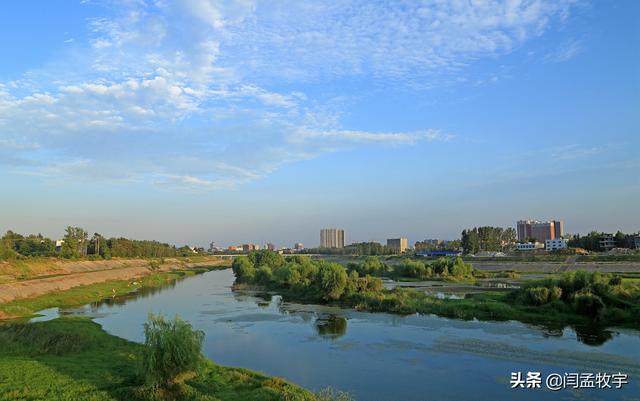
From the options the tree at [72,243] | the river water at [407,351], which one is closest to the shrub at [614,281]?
the river water at [407,351]

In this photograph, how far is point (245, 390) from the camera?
18.1 m

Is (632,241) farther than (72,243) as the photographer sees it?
Yes

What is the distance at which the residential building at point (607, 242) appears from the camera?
11816 cm

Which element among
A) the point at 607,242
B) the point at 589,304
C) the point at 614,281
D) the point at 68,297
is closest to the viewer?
the point at 589,304

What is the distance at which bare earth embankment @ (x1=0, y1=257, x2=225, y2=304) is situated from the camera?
52.0 metres

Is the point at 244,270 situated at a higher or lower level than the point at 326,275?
lower

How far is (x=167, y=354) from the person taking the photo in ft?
59.9

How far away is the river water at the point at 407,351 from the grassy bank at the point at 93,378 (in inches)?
112

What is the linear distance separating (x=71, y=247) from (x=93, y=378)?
313 feet

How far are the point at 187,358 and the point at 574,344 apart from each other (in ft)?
69.3

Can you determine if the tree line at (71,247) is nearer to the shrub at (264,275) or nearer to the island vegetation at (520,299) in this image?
the shrub at (264,275)

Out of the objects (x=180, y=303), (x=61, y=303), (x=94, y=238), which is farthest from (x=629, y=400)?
(x=94, y=238)

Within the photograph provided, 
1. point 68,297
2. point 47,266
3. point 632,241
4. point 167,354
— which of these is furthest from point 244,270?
point 632,241

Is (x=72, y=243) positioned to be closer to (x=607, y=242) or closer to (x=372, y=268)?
(x=372, y=268)
